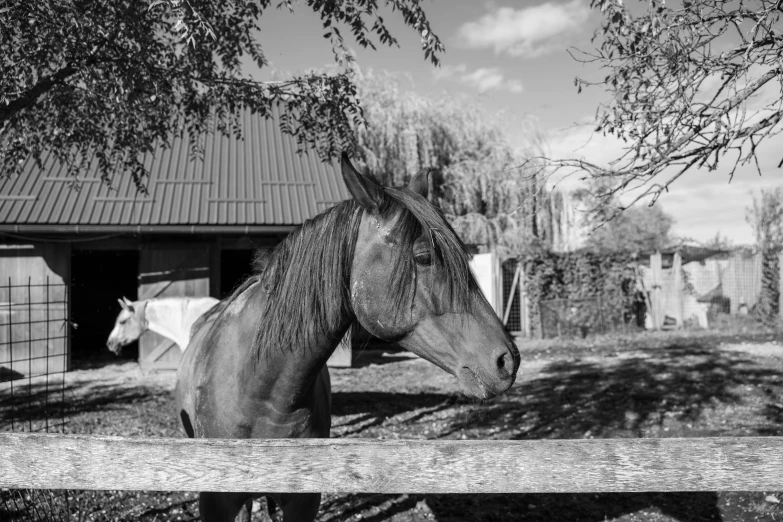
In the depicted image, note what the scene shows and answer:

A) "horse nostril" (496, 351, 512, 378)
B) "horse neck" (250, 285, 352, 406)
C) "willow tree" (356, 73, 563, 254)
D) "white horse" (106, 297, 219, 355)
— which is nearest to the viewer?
"horse nostril" (496, 351, 512, 378)

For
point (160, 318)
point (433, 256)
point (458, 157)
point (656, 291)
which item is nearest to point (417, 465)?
point (433, 256)

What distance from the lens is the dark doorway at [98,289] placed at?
1504 cm

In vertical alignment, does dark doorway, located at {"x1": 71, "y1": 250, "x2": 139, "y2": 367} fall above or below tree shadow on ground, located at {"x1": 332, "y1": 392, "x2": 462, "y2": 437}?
above

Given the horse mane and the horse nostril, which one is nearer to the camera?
the horse nostril

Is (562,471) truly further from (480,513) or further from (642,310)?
(642,310)

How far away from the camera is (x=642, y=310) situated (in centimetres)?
1582

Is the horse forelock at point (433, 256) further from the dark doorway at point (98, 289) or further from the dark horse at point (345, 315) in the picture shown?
the dark doorway at point (98, 289)

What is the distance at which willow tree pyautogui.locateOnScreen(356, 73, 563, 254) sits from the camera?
1711cm

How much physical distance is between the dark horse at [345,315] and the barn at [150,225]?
27.8 ft

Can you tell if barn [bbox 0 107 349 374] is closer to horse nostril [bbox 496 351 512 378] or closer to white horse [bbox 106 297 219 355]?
white horse [bbox 106 297 219 355]

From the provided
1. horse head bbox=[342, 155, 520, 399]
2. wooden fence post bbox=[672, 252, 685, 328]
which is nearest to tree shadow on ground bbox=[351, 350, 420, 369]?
wooden fence post bbox=[672, 252, 685, 328]

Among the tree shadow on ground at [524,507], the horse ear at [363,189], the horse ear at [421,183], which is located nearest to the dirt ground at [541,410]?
the tree shadow on ground at [524,507]

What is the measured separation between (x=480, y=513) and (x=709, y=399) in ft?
17.4

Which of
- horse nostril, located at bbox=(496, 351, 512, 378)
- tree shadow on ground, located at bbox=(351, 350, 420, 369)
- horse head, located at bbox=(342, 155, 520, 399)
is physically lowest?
tree shadow on ground, located at bbox=(351, 350, 420, 369)
